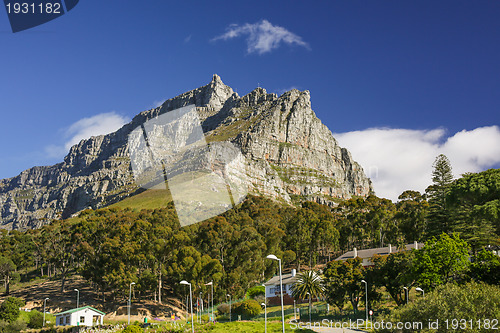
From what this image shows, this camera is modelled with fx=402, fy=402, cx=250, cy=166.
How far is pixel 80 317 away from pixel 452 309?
155 ft

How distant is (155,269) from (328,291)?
32.0 meters

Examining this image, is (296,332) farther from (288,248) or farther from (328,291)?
(288,248)

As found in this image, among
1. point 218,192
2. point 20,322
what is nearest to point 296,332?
point 20,322

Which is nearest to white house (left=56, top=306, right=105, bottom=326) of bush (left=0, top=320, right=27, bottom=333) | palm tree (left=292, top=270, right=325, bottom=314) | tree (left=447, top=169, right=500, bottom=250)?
bush (left=0, top=320, right=27, bottom=333)

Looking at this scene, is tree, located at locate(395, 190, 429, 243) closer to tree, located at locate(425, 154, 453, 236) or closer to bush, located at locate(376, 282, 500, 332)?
tree, located at locate(425, 154, 453, 236)

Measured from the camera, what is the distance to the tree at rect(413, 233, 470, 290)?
41.4m

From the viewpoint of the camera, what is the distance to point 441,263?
41938 mm

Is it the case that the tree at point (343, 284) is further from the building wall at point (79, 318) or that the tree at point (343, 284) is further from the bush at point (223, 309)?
the building wall at point (79, 318)

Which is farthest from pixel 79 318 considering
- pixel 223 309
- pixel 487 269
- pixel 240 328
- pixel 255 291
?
pixel 487 269

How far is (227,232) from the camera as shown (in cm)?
7925

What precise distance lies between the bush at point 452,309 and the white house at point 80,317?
139ft

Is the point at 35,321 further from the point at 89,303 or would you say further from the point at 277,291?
the point at 277,291

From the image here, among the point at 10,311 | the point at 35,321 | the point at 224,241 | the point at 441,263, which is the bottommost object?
the point at 35,321

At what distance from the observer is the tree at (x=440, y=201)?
2688 inches
